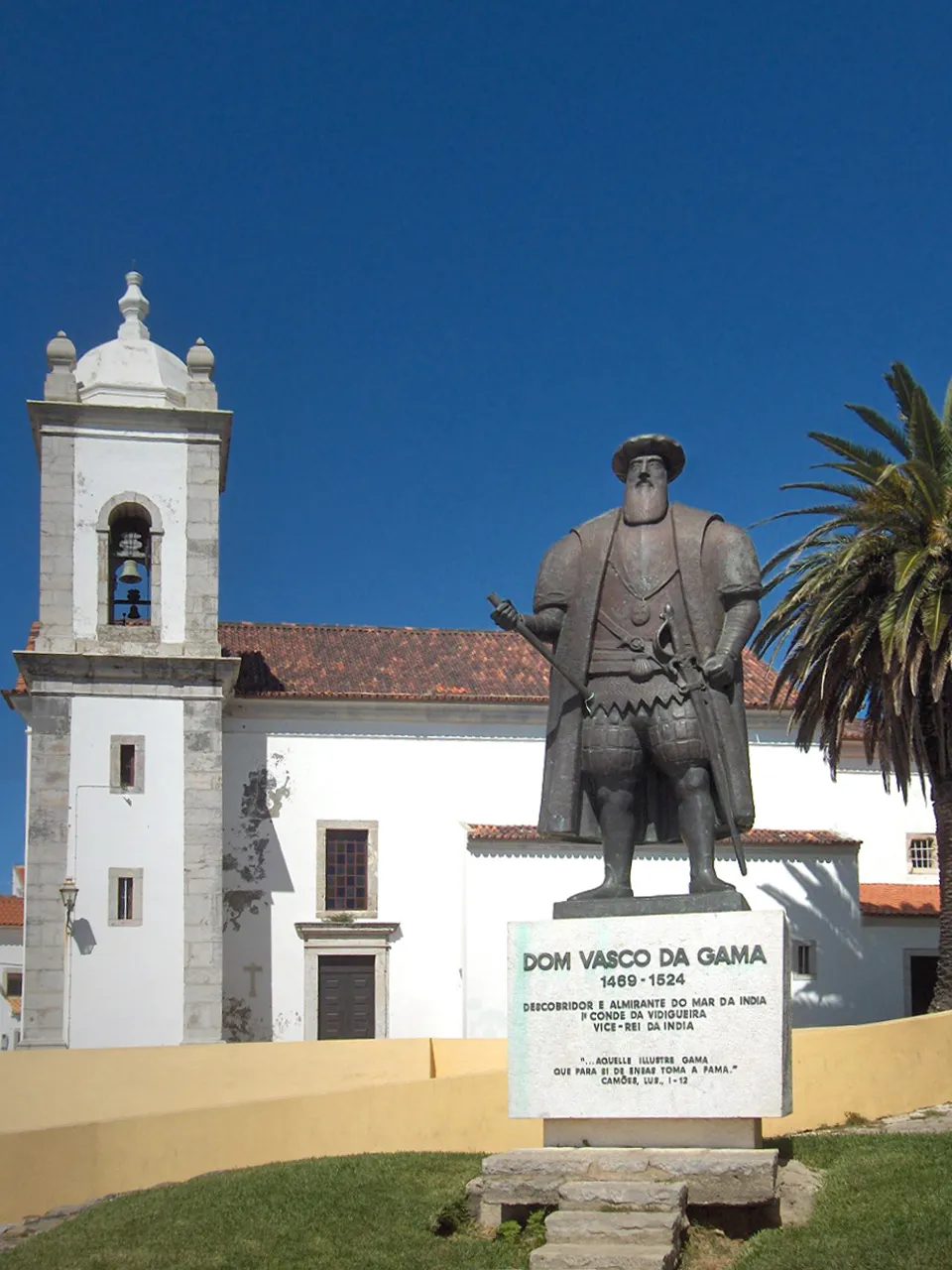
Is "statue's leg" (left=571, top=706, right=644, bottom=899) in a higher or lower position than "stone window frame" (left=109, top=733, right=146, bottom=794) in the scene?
lower

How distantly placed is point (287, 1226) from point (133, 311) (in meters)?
23.6

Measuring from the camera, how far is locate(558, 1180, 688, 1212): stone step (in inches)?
331

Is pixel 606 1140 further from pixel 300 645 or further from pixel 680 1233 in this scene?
pixel 300 645

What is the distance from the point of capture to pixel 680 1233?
830 cm

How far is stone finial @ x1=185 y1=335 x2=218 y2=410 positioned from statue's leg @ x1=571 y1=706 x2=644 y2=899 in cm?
2117

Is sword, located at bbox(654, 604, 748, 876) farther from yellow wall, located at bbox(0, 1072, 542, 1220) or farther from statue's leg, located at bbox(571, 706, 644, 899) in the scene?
yellow wall, located at bbox(0, 1072, 542, 1220)

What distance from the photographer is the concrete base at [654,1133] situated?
9055mm

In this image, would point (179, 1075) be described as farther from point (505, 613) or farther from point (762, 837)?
point (762, 837)

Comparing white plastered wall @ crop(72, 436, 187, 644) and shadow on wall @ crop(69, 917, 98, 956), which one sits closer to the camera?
shadow on wall @ crop(69, 917, 98, 956)

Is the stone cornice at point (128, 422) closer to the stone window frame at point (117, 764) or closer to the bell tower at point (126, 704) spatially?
the bell tower at point (126, 704)

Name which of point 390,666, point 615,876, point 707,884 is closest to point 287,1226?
point 615,876

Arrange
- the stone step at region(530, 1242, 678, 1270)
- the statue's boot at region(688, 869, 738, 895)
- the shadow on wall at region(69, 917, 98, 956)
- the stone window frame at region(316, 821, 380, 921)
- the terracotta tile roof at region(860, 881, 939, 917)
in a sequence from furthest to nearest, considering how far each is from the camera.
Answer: the stone window frame at region(316, 821, 380, 921), the terracotta tile roof at region(860, 881, 939, 917), the shadow on wall at region(69, 917, 98, 956), the statue's boot at region(688, 869, 738, 895), the stone step at region(530, 1242, 678, 1270)

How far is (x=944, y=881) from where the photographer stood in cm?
2206

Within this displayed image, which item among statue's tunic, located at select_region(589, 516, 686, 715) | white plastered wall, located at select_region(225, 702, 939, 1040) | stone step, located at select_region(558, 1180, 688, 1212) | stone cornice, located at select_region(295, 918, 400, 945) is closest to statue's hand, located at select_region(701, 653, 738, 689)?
statue's tunic, located at select_region(589, 516, 686, 715)
